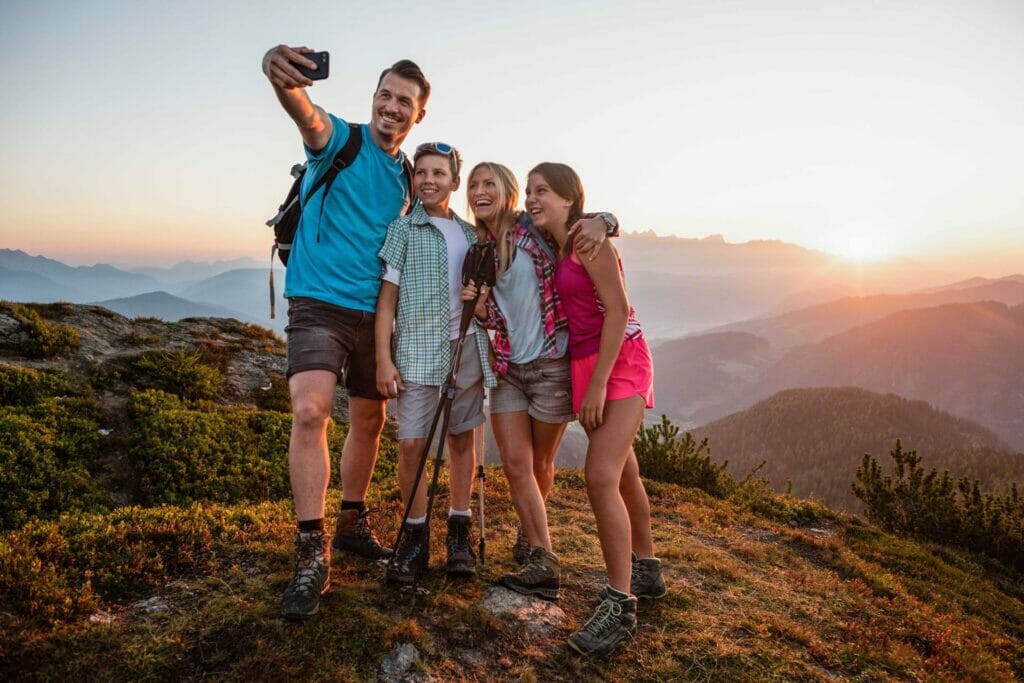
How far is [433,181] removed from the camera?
13.0 feet

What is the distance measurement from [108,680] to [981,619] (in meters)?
8.71

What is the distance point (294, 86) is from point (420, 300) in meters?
1.52

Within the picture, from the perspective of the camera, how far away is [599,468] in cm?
364

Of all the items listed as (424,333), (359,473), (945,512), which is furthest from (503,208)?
(945,512)

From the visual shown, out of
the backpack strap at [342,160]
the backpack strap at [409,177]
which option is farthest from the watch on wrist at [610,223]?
the backpack strap at [342,160]

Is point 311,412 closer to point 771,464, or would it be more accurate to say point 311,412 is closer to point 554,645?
point 554,645

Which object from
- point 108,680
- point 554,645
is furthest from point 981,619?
point 108,680

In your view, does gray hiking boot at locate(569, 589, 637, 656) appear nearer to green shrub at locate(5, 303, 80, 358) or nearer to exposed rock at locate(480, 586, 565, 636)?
exposed rock at locate(480, 586, 565, 636)

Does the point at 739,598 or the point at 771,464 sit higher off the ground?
the point at 739,598

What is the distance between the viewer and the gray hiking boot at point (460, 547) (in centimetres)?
417

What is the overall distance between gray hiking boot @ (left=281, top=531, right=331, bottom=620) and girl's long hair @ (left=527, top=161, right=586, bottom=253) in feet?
8.63

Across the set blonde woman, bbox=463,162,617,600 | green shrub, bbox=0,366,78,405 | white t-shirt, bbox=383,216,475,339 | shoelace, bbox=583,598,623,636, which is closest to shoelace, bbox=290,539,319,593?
blonde woman, bbox=463,162,617,600

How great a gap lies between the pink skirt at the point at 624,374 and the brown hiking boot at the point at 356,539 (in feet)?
6.56

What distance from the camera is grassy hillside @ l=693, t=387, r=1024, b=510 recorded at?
100 meters
